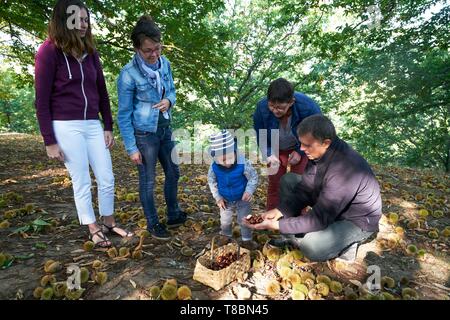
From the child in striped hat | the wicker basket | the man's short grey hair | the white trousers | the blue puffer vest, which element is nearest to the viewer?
the wicker basket

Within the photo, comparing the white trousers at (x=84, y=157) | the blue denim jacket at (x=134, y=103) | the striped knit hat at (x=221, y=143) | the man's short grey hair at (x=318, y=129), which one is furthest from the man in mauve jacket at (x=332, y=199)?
the white trousers at (x=84, y=157)

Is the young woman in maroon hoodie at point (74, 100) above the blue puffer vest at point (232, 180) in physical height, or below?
above

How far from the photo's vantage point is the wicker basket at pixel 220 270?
255cm

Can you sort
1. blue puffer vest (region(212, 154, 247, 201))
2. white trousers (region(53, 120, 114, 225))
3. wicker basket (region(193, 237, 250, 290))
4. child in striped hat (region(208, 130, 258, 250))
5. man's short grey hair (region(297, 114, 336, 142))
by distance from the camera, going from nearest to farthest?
wicker basket (region(193, 237, 250, 290)) → man's short grey hair (region(297, 114, 336, 142)) → white trousers (region(53, 120, 114, 225)) → child in striped hat (region(208, 130, 258, 250)) → blue puffer vest (region(212, 154, 247, 201))

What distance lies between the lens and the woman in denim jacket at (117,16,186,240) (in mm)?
3023

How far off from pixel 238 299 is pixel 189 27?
21.0 ft

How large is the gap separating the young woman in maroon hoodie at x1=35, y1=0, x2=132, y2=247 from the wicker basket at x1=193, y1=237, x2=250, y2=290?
3.73ft

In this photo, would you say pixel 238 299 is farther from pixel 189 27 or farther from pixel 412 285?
pixel 189 27

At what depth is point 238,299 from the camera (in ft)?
8.26

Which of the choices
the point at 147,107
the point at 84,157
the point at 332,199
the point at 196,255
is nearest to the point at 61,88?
the point at 84,157

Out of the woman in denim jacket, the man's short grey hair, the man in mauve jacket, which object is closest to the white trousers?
the woman in denim jacket

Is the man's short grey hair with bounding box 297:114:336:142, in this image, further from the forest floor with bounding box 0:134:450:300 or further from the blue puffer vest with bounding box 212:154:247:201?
the forest floor with bounding box 0:134:450:300

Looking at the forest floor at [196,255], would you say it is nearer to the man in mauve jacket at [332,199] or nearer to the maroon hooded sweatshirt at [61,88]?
the man in mauve jacket at [332,199]
